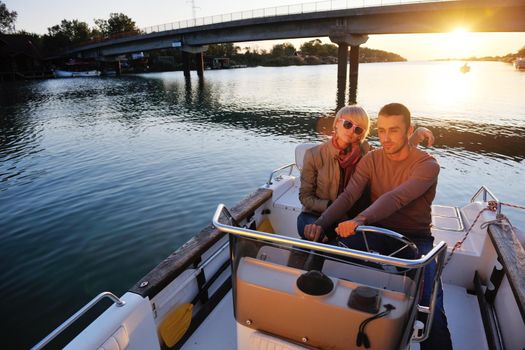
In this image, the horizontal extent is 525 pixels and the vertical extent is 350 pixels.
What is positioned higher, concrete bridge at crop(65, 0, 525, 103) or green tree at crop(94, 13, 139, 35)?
green tree at crop(94, 13, 139, 35)

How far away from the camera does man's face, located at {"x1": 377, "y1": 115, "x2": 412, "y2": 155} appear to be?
2.93 meters

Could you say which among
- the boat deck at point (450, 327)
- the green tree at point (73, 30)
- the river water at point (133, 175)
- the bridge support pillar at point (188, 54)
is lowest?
the river water at point (133, 175)

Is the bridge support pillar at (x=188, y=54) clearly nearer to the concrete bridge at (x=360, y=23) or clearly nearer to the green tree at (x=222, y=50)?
the concrete bridge at (x=360, y=23)

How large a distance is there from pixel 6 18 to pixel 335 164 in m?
137

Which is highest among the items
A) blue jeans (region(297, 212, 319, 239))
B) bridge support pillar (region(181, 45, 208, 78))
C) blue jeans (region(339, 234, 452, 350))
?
bridge support pillar (region(181, 45, 208, 78))

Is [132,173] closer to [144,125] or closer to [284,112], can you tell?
[144,125]

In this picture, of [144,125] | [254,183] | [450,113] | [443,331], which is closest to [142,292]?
[443,331]

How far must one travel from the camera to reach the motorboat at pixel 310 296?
186 cm

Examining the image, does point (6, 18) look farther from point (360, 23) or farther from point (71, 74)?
point (360, 23)

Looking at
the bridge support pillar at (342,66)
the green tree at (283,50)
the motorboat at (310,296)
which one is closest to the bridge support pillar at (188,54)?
the bridge support pillar at (342,66)

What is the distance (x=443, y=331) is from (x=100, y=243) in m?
7.19

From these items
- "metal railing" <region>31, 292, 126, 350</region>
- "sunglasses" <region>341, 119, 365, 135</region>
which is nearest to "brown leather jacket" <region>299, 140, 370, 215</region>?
"sunglasses" <region>341, 119, 365, 135</region>

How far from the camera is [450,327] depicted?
340 centimetres

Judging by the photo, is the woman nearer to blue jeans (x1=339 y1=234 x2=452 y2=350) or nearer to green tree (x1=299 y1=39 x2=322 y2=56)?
blue jeans (x1=339 y1=234 x2=452 y2=350)
